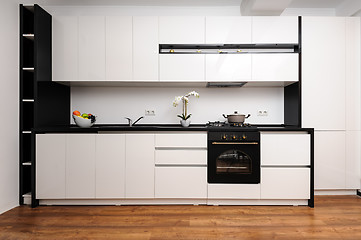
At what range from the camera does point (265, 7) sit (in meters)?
3.10

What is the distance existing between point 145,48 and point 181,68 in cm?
53

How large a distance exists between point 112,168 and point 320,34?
3097mm

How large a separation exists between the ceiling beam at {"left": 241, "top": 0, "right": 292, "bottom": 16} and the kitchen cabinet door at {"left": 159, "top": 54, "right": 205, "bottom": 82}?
914mm

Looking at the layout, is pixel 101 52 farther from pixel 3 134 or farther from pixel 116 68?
pixel 3 134

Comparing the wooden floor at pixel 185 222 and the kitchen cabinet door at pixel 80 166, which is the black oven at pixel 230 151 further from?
the kitchen cabinet door at pixel 80 166

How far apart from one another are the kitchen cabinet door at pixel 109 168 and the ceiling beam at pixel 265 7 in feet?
7.76

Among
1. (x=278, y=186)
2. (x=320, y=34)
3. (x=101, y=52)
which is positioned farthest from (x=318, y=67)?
(x=101, y=52)

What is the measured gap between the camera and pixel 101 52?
3164 millimetres

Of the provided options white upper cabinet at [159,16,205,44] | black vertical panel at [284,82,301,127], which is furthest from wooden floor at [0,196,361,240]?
white upper cabinet at [159,16,205,44]

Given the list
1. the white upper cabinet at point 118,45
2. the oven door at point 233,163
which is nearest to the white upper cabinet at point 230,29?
the white upper cabinet at point 118,45

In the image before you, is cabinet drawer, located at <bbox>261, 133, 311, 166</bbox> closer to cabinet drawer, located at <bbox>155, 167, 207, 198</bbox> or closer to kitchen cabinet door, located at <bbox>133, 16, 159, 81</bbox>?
cabinet drawer, located at <bbox>155, 167, 207, 198</bbox>

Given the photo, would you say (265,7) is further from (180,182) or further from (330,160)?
(180,182)

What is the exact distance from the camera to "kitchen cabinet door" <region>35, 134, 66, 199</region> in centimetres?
286

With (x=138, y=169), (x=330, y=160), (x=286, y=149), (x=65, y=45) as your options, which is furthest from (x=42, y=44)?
(x=330, y=160)
